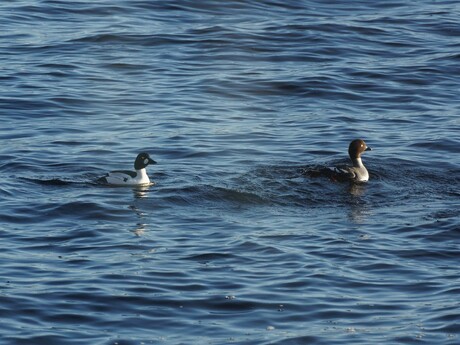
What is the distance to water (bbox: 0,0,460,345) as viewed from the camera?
1216 centimetres

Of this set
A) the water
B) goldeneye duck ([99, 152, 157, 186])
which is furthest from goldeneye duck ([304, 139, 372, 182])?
goldeneye duck ([99, 152, 157, 186])

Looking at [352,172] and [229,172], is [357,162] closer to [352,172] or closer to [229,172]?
[352,172]

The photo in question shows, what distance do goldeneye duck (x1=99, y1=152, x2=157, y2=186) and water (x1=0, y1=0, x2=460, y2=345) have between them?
0.17 m

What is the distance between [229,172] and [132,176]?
1.48 m

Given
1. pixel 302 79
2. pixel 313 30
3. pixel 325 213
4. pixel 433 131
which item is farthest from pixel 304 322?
pixel 313 30

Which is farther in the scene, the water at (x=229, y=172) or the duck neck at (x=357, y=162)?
the duck neck at (x=357, y=162)

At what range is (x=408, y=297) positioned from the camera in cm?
1264

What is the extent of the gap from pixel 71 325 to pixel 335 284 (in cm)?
286

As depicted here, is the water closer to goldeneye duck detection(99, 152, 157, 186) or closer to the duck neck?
goldeneye duck detection(99, 152, 157, 186)

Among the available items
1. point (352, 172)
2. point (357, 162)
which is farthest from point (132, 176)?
point (357, 162)

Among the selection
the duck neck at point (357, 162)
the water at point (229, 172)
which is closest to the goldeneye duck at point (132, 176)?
the water at point (229, 172)

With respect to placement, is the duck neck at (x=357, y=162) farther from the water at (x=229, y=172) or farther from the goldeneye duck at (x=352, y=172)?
the water at (x=229, y=172)

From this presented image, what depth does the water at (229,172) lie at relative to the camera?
1216cm

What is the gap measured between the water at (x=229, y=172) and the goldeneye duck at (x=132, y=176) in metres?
0.17
